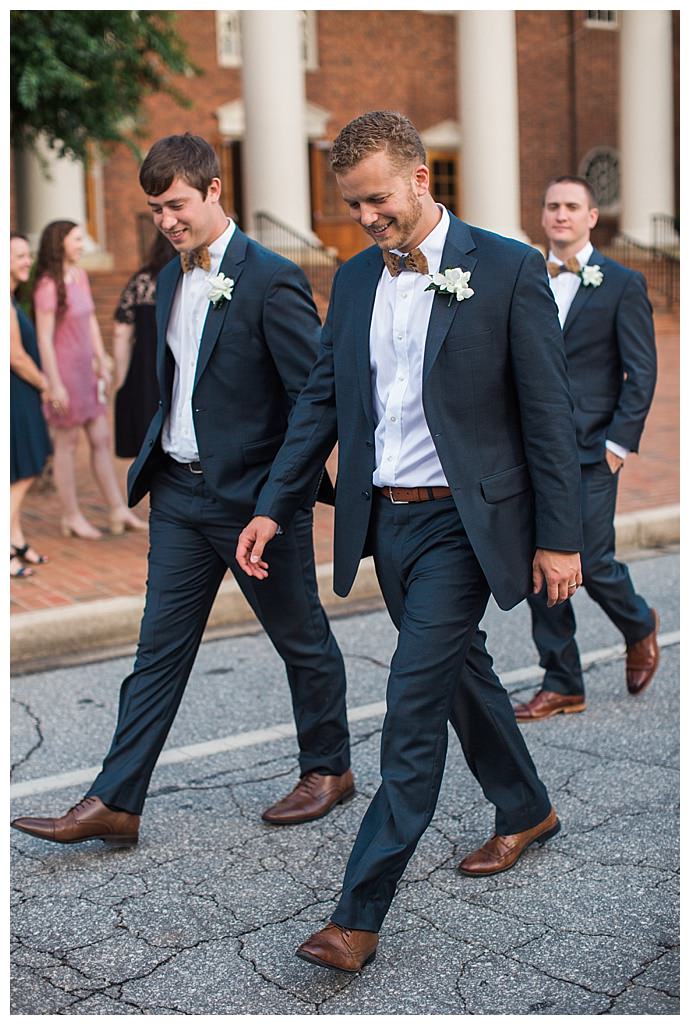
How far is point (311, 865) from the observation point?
4.32 m

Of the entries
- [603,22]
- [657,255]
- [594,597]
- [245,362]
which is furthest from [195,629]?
[603,22]

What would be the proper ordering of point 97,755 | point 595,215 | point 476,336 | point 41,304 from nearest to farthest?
1. point 476,336
2. point 97,755
3. point 595,215
4. point 41,304

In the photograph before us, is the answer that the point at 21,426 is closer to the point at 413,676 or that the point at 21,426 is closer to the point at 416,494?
the point at 416,494

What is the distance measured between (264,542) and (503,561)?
71cm

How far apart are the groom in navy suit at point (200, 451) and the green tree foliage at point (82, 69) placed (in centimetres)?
585

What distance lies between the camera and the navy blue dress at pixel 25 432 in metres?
8.34

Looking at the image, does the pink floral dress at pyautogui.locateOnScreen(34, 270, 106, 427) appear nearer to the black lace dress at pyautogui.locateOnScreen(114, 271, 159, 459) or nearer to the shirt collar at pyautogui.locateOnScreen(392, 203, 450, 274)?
the black lace dress at pyautogui.locateOnScreen(114, 271, 159, 459)

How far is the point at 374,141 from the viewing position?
3453 millimetres

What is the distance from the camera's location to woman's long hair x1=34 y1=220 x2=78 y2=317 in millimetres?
8648

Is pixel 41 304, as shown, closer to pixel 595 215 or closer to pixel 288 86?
pixel 595 215

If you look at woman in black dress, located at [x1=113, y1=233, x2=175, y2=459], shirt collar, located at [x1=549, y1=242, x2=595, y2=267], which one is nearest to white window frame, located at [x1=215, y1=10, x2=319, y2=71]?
woman in black dress, located at [x1=113, y1=233, x2=175, y2=459]

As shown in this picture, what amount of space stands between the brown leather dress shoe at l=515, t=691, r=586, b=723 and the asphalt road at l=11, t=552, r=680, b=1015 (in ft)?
0.24

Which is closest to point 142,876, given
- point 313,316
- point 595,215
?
point 313,316

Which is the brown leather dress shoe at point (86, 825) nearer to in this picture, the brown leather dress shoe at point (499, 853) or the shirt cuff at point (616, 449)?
Result: the brown leather dress shoe at point (499, 853)
